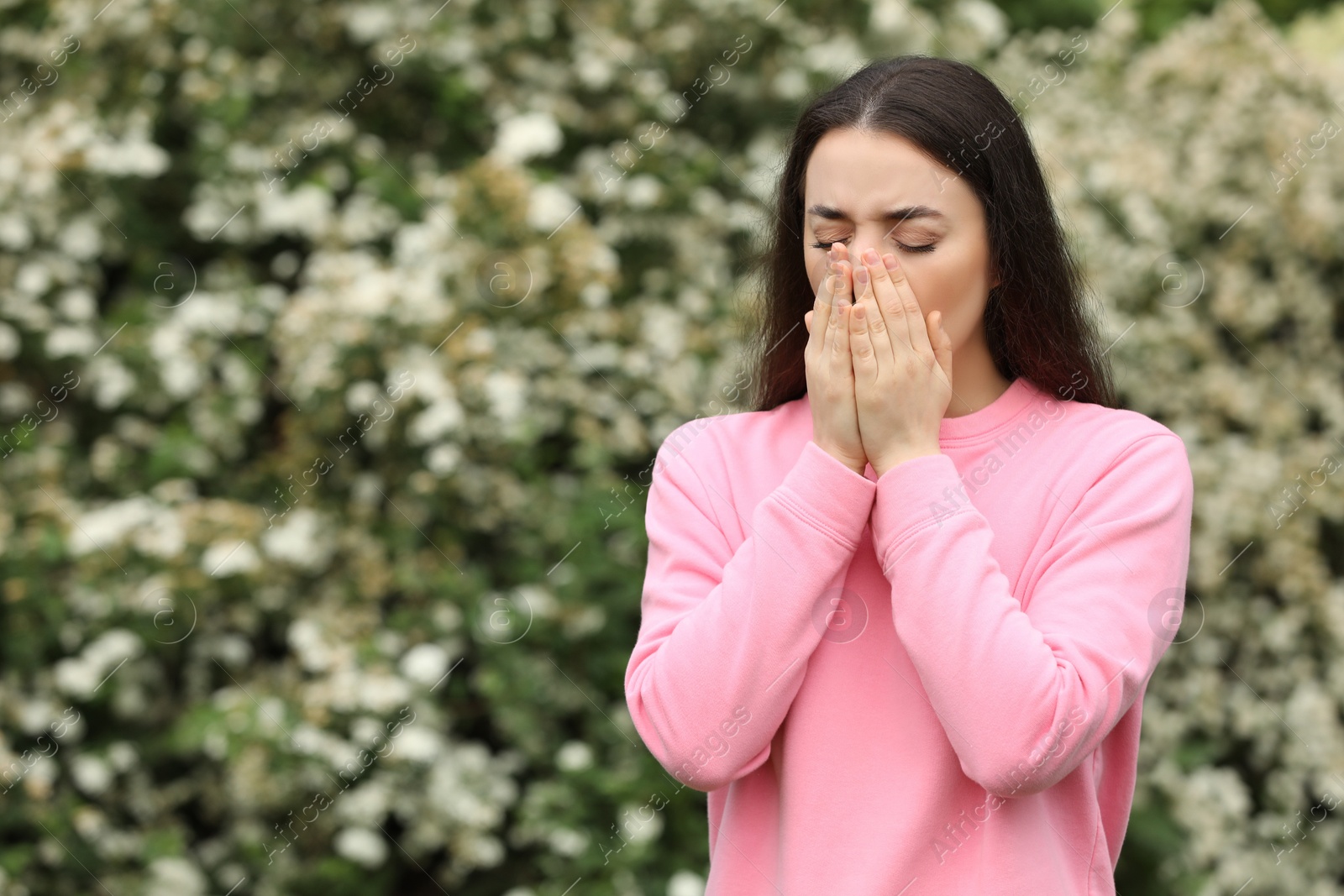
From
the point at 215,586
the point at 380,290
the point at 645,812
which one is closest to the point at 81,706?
the point at 215,586

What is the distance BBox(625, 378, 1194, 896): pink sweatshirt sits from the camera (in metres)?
1.22

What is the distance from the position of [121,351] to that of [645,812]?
2.09 m

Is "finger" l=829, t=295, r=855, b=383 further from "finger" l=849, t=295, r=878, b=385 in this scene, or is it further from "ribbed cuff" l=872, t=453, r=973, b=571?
"ribbed cuff" l=872, t=453, r=973, b=571

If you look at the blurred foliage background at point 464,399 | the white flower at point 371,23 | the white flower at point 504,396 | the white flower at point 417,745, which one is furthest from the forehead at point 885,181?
the white flower at point 371,23

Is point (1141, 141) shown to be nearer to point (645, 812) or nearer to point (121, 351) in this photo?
point (645, 812)

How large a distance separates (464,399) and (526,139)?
2.87ft

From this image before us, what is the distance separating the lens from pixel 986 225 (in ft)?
4.61

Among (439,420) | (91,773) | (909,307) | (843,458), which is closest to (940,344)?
(909,307)

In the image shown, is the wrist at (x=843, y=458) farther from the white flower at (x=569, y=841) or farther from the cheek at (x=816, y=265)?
the white flower at (x=569, y=841)

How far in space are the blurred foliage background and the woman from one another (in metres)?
1.58

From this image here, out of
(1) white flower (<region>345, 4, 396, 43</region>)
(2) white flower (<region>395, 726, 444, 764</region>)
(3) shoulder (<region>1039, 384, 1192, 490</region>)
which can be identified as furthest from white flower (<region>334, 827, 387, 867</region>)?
(1) white flower (<region>345, 4, 396, 43</region>)

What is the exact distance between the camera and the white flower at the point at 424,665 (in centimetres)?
313

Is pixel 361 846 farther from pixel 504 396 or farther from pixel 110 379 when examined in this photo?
pixel 110 379

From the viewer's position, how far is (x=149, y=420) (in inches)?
148
